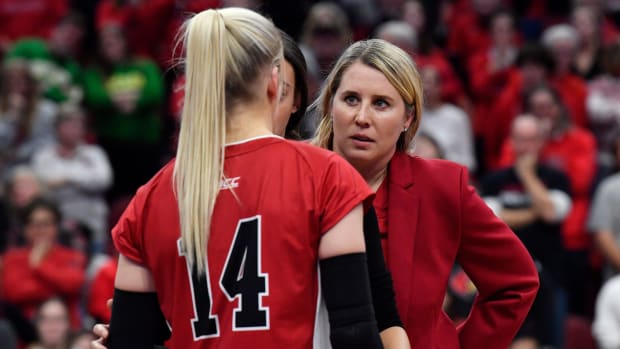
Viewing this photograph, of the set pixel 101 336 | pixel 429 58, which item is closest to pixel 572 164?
pixel 429 58

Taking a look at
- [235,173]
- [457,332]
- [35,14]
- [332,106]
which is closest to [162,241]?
[235,173]

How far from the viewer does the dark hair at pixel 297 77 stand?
3.63 meters

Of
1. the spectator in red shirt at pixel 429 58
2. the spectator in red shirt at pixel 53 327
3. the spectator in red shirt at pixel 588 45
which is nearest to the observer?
the spectator in red shirt at pixel 53 327

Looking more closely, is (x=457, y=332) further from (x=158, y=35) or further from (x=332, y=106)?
(x=158, y=35)

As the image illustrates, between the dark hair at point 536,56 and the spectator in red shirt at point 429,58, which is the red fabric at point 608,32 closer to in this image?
the dark hair at point 536,56

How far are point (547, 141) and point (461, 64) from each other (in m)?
2.32

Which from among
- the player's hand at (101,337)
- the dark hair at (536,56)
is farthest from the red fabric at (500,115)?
the player's hand at (101,337)

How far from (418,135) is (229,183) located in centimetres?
457

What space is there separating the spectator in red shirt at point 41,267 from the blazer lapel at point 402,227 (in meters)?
5.17

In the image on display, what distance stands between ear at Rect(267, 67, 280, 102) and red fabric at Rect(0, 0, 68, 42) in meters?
8.68

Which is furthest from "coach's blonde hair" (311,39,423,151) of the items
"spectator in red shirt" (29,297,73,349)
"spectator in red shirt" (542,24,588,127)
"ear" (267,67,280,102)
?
"spectator in red shirt" (542,24,588,127)

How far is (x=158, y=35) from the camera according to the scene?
11.2 metres

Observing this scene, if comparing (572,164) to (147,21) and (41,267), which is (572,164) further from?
(147,21)

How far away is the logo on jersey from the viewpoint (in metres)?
2.87
